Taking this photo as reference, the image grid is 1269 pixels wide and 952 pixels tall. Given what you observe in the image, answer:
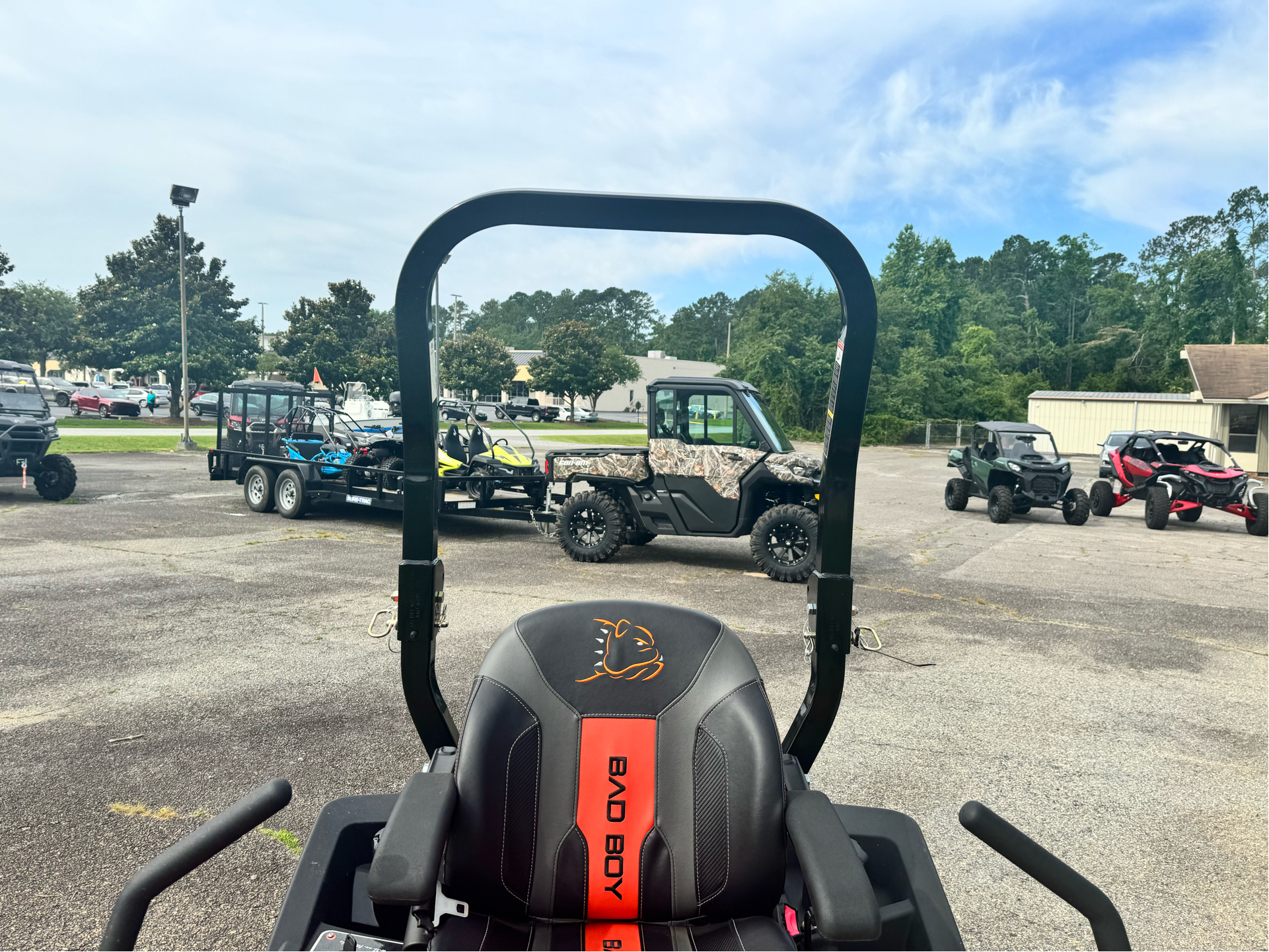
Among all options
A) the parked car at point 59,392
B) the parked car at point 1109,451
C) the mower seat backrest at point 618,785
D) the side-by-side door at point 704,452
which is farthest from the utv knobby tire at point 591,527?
the parked car at point 59,392

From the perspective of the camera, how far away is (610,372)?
5284 centimetres

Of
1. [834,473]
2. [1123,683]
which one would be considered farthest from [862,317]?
[1123,683]

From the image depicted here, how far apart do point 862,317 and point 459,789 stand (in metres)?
1.58

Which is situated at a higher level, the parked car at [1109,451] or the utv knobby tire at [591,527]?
the parked car at [1109,451]

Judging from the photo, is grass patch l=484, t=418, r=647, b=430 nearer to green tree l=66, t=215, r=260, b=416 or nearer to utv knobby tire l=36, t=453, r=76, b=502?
green tree l=66, t=215, r=260, b=416

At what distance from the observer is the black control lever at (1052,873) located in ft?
6.06

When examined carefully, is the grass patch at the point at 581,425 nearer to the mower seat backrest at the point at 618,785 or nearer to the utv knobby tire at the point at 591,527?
the utv knobby tire at the point at 591,527

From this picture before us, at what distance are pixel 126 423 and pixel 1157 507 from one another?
113 ft

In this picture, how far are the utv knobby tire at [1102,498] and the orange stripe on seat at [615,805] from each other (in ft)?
51.7

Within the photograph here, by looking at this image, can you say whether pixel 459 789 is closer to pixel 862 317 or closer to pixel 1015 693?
pixel 862 317

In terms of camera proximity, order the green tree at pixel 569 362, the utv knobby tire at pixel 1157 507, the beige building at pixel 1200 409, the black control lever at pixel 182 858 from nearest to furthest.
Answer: the black control lever at pixel 182 858 → the utv knobby tire at pixel 1157 507 → the beige building at pixel 1200 409 → the green tree at pixel 569 362

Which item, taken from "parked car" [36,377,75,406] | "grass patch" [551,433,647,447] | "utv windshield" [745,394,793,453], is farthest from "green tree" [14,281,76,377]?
"utv windshield" [745,394,793,453]

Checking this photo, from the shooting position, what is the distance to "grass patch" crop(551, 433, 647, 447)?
3092cm

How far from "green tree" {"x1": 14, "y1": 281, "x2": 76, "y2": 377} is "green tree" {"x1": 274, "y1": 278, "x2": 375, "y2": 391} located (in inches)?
411
